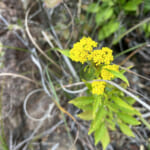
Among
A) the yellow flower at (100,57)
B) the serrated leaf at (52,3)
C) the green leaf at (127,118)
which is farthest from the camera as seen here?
the serrated leaf at (52,3)

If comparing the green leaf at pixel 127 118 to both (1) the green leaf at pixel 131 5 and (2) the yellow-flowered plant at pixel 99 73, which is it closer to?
(2) the yellow-flowered plant at pixel 99 73

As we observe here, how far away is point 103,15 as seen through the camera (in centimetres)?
198

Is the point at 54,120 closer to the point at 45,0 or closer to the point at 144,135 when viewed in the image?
the point at 144,135

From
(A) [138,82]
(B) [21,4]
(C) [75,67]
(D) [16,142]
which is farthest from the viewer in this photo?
(B) [21,4]

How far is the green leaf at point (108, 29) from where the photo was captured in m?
1.98

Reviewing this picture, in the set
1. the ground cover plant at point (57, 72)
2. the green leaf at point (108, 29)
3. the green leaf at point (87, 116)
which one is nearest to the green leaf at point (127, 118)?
the ground cover plant at point (57, 72)

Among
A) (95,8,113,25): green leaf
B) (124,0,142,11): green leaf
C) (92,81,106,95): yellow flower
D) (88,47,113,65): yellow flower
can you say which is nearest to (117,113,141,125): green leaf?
(92,81,106,95): yellow flower

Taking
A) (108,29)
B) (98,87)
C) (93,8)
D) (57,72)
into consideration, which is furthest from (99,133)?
(93,8)

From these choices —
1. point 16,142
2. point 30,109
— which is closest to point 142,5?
point 30,109

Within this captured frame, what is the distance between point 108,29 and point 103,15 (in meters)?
0.20

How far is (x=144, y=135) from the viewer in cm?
182

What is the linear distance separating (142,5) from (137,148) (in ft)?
6.03

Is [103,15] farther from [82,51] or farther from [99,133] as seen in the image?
[99,133]

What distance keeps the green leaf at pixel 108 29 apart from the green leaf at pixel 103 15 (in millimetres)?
91
